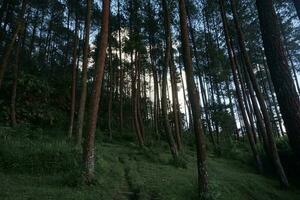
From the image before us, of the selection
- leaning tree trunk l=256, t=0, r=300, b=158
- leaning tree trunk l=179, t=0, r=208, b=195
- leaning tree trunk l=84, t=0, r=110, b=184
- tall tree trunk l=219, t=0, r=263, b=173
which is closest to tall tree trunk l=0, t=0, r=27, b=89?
leaning tree trunk l=84, t=0, r=110, b=184

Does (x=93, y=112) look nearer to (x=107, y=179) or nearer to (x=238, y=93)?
(x=107, y=179)

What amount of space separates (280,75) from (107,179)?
20.9 feet

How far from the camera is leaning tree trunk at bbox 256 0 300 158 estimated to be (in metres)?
5.50

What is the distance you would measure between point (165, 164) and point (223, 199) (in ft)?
13.8

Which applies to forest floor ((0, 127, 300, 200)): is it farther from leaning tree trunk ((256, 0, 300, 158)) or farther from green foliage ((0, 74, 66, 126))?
green foliage ((0, 74, 66, 126))

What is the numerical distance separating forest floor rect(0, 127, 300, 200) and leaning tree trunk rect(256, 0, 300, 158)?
3907 mm

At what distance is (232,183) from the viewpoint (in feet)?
38.2

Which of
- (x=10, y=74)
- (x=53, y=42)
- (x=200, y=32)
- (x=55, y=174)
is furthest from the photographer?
(x=53, y=42)

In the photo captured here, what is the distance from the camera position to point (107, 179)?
374 inches

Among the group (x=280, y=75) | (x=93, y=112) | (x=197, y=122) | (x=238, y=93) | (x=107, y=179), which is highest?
(x=238, y=93)

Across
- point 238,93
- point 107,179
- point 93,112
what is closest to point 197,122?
point 93,112

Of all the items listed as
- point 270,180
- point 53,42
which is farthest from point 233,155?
point 53,42

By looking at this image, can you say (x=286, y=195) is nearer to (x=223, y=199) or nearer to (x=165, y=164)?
(x=223, y=199)

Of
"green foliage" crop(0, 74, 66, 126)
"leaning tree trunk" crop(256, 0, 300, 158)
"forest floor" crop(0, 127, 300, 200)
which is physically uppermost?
"green foliage" crop(0, 74, 66, 126)
